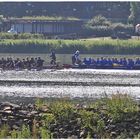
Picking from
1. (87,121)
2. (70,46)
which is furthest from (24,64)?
(87,121)

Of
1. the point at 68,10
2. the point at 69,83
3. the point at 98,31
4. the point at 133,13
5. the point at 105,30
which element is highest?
the point at 68,10

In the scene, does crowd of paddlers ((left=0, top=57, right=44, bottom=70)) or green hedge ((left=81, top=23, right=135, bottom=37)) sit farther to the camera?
green hedge ((left=81, top=23, right=135, bottom=37))

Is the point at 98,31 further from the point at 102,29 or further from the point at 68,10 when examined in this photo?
the point at 68,10

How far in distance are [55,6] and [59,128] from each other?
7066 centimetres

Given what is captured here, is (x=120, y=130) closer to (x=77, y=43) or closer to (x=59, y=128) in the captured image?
(x=59, y=128)

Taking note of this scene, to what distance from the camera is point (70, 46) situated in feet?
187

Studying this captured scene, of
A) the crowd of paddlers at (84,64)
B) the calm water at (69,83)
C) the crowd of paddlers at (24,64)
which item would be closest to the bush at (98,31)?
the crowd of paddlers at (84,64)

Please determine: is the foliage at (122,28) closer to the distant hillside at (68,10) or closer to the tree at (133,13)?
the tree at (133,13)

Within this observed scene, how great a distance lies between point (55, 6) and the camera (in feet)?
284

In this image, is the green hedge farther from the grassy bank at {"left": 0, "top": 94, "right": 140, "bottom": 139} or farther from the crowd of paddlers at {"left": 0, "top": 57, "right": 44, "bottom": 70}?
the grassy bank at {"left": 0, "top": 94, "right": 140, "bottom": 139}

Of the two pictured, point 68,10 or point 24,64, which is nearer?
point 24,64

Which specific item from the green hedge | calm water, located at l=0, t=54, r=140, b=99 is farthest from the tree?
calm water, located at l=0, t=54, r=140, b=99

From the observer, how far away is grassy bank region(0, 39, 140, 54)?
5622 centimetres

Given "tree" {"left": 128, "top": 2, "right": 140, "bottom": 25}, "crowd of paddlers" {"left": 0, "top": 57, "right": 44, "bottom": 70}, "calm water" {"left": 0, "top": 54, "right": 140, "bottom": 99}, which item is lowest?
"calm water" {"left": 0, "top": 54, "right": 140, "bottom": 99}
